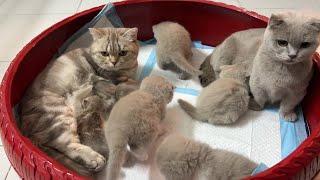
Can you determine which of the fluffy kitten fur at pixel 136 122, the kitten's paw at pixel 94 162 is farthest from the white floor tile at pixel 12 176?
the fluffy kitten fur at pixel 136 122

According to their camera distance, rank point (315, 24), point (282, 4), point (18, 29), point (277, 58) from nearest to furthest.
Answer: point (315, 24), point (277, 58), point (18, 29), point (282, 4)

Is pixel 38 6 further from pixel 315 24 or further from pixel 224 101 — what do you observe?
pixel 315 24

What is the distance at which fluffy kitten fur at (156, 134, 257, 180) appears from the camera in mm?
1154

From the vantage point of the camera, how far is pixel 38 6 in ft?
8.66

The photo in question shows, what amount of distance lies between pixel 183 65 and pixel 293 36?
0.53m

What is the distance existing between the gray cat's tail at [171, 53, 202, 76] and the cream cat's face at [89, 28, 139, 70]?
0.21m

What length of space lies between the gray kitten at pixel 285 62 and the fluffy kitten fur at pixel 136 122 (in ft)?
1.26

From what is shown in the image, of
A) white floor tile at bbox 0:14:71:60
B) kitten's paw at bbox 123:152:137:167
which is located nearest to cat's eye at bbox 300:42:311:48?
kitten's paw at bbox 123:152:137:167

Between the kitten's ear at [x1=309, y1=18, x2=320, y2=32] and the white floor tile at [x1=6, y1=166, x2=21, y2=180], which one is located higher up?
the kitten's ear at [x1=309, y1=18, x2=320, y2=32]

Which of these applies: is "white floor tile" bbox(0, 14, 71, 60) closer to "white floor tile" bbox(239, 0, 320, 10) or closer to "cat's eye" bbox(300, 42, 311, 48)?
"white floor tile" bbox(239, 0, 320, 10)

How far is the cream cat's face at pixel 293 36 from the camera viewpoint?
1.28 metres

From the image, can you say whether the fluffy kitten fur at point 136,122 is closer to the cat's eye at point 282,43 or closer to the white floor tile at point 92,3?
the cat's eye at point 282,43

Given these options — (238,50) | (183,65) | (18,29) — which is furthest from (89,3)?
(238,50)

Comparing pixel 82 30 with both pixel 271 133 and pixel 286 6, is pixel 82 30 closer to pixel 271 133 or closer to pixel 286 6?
pixel 271 133
